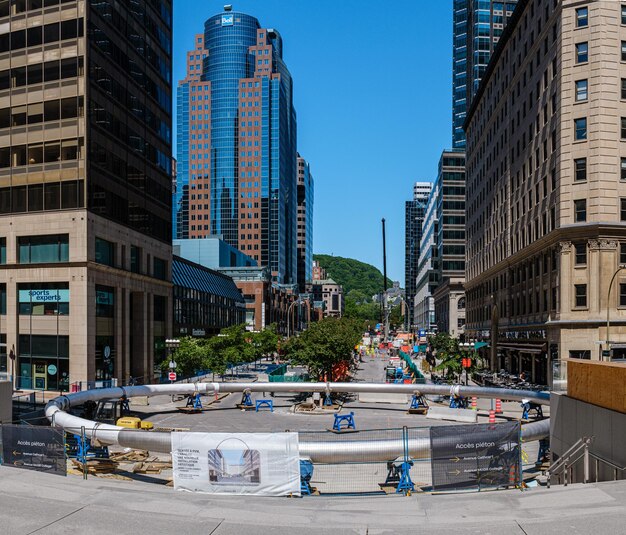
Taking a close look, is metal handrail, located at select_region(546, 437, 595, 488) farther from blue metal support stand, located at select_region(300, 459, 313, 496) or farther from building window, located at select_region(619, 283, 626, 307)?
building window, located at select_region(619, 283, 626, 307)

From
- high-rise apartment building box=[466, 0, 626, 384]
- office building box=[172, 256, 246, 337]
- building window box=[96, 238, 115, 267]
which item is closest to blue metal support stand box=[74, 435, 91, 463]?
building window box=[96, 238, 115, 267]

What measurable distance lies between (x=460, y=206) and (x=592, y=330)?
94145mm

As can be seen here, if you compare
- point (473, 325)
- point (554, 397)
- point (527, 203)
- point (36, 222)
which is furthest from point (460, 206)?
point (554, 397)

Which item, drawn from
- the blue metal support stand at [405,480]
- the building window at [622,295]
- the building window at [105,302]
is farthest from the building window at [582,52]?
the blue metal support stand at [405,480]

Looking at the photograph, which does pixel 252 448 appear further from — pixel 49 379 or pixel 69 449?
pixel 49 379

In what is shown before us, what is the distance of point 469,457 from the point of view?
66.9 ft

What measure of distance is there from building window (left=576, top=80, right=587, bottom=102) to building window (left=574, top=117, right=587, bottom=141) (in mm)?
1760

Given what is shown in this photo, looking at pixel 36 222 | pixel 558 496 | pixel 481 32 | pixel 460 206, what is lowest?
pixel 558 496

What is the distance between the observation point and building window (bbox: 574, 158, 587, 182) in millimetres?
57031

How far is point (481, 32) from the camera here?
560 feet

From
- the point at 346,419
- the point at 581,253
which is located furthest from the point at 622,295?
the point at 346,419

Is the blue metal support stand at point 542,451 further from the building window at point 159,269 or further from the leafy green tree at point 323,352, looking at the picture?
the building window at point 159,269

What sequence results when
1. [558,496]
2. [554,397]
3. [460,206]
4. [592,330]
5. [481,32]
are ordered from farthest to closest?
1. [481,32]
2. [460,206]
3. [592,330]
4. [554,397]
5. [558,496]

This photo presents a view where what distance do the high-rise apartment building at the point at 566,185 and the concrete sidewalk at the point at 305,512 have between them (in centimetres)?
3561
